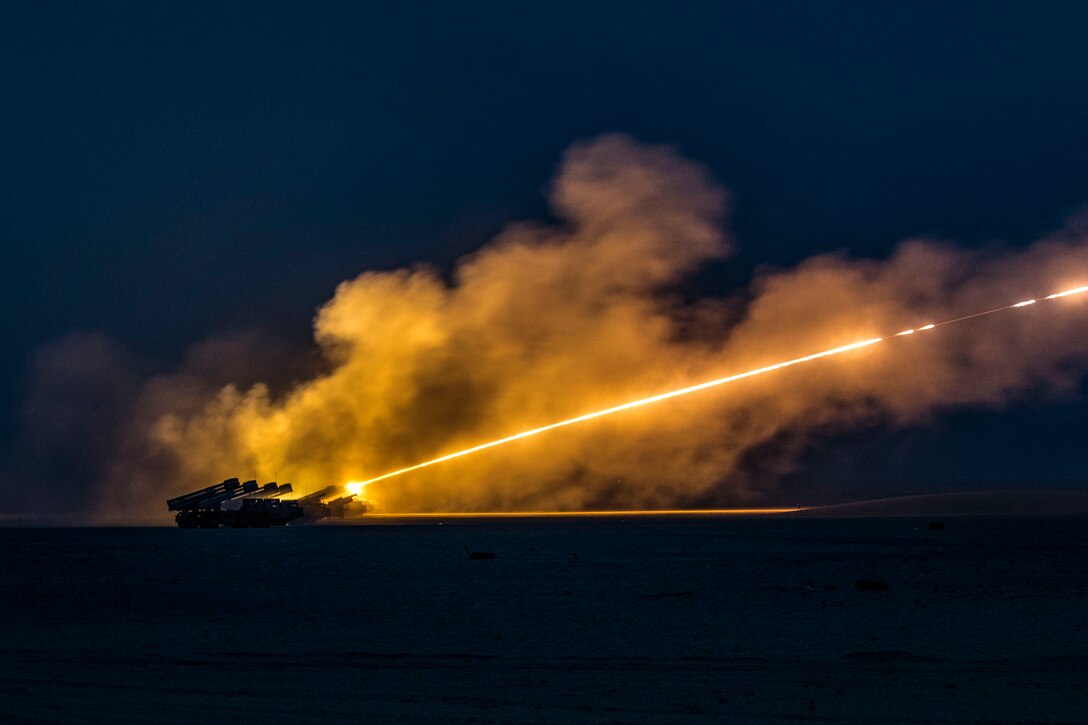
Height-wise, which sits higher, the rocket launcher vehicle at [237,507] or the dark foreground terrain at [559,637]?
the rocket launcher vehicle at [237,507]

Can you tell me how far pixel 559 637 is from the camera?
19000 mm

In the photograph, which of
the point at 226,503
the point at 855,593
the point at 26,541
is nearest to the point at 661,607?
the point at 855,593

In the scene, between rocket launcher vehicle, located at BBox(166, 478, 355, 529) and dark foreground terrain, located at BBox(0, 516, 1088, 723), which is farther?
rocket launcher vehicle, located at BBox(166, 478, 355, 529)

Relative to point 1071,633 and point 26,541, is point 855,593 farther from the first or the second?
point 26,541

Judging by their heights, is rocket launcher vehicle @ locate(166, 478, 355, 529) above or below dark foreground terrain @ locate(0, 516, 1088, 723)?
above

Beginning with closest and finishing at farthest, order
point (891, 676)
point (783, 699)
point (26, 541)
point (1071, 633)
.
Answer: point (783, 699), point (891, 676), point (1071, 633), point (26, 541)

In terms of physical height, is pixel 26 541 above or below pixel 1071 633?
above

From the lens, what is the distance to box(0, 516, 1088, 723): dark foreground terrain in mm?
13320

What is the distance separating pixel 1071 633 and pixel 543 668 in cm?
850

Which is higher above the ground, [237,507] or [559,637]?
[237,507]

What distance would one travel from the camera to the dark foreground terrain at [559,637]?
43.7 ft

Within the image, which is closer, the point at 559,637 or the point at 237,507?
the point at 559,637

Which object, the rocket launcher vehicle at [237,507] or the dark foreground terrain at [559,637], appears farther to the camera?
the rocket launcher vehicle at [237,507]

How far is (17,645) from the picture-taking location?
1902cm
